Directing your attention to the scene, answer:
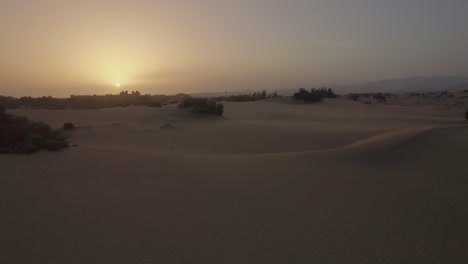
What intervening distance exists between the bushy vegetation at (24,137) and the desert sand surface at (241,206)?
0.44 meters

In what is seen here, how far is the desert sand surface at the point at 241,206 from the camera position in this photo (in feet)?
17.4

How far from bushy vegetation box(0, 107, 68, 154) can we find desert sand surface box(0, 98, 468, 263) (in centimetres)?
44

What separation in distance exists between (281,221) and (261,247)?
1.04 m

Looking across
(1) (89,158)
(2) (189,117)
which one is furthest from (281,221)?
(2) (189,117)

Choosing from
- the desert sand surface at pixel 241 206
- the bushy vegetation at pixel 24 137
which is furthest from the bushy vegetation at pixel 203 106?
the desert sand surface at pixel 241 206

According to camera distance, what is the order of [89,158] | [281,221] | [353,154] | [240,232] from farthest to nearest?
[353,154]
[89,158]
[281,221]
[240,232]

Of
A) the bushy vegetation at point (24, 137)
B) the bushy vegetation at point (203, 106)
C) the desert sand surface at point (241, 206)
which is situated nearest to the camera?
the desert sand surface at point (241, 206)

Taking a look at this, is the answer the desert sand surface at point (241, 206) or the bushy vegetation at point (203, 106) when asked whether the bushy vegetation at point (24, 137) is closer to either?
the desert sand surface at point (241, 206)

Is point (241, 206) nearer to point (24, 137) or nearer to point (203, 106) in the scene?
point (24, 137)

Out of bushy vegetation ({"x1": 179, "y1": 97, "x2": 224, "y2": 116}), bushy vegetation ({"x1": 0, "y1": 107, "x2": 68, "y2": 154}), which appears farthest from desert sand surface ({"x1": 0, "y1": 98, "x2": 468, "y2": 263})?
bushy vegetation ({"x1": 179, "y1": 97, "x2": 224, "y2": 116})

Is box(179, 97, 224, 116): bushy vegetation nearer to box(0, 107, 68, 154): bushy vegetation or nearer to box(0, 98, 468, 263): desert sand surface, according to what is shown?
box(0, 107, 68, 154): bushy vegetation

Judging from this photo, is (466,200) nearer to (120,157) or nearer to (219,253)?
(219,253)

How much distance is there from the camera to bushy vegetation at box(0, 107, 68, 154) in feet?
33.1

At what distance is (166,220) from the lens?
629 centimetres
